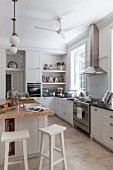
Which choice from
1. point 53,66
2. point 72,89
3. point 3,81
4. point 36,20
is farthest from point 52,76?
point 36,20

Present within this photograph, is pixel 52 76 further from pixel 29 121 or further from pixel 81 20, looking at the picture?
pixel 29 121

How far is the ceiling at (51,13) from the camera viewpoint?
10.5 ft

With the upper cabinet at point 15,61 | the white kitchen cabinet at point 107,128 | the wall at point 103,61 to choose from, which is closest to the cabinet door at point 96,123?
the white kitchen cabinet at point 107,128

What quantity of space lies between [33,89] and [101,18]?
350 centimetres

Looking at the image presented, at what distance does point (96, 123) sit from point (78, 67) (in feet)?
10.3

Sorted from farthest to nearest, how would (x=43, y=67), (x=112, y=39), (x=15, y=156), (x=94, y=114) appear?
(x=43, y=67) < (x=112, y=39) < (x=94, y=114) < (x=15, y=156)

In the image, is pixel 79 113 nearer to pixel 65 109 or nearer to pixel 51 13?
pixel 65 109

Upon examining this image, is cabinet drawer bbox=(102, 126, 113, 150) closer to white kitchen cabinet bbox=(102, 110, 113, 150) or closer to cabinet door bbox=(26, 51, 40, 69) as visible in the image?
white kitchen cabinet bbox=(102, 110, 113, 150)

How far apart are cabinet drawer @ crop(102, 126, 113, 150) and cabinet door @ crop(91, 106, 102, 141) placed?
0.49 feet

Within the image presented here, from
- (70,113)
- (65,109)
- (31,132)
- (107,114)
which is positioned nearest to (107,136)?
(107,114)

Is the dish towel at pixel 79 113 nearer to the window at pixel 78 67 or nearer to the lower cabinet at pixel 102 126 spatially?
the lower cabinet at pixel 102 126

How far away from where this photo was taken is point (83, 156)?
9.17ft

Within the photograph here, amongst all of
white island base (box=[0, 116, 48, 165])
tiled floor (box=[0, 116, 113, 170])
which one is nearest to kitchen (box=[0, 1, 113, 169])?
tiled floor (box=[0, 116, 113, 170])

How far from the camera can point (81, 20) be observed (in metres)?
4.10
